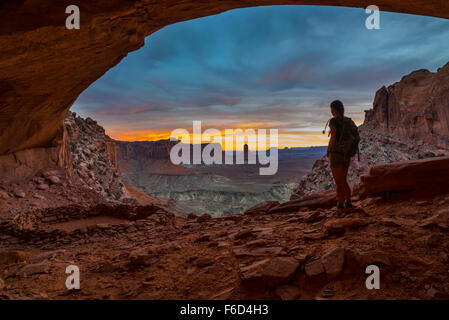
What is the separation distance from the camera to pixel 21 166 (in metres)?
10.5

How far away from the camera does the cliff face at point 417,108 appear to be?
104ft

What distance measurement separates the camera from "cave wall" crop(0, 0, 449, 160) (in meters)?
3.92

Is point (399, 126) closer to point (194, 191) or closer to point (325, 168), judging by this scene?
point (325, 168)

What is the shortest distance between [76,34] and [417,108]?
46094 millimetres

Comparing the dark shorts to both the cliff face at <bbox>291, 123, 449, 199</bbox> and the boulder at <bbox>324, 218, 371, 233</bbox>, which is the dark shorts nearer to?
the boulder at <bbox>324, 218, 371, 233</bbox>

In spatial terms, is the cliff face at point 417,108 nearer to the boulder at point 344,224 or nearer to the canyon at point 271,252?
the canyon at point 271,252

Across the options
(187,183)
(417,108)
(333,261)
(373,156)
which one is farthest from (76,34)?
(187,183)

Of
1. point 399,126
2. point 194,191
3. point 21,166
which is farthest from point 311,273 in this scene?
point 194,191

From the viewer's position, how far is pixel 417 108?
35188 millimetres

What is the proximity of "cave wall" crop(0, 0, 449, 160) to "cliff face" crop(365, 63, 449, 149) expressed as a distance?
128 ft

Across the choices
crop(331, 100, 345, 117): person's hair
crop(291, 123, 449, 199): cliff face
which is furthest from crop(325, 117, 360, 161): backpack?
crop(291, 123, 449, 199): cliff face

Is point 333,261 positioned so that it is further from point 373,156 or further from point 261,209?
point 373,156

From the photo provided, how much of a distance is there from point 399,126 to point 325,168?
18067mm

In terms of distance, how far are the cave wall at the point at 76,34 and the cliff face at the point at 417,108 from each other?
38884 mm
